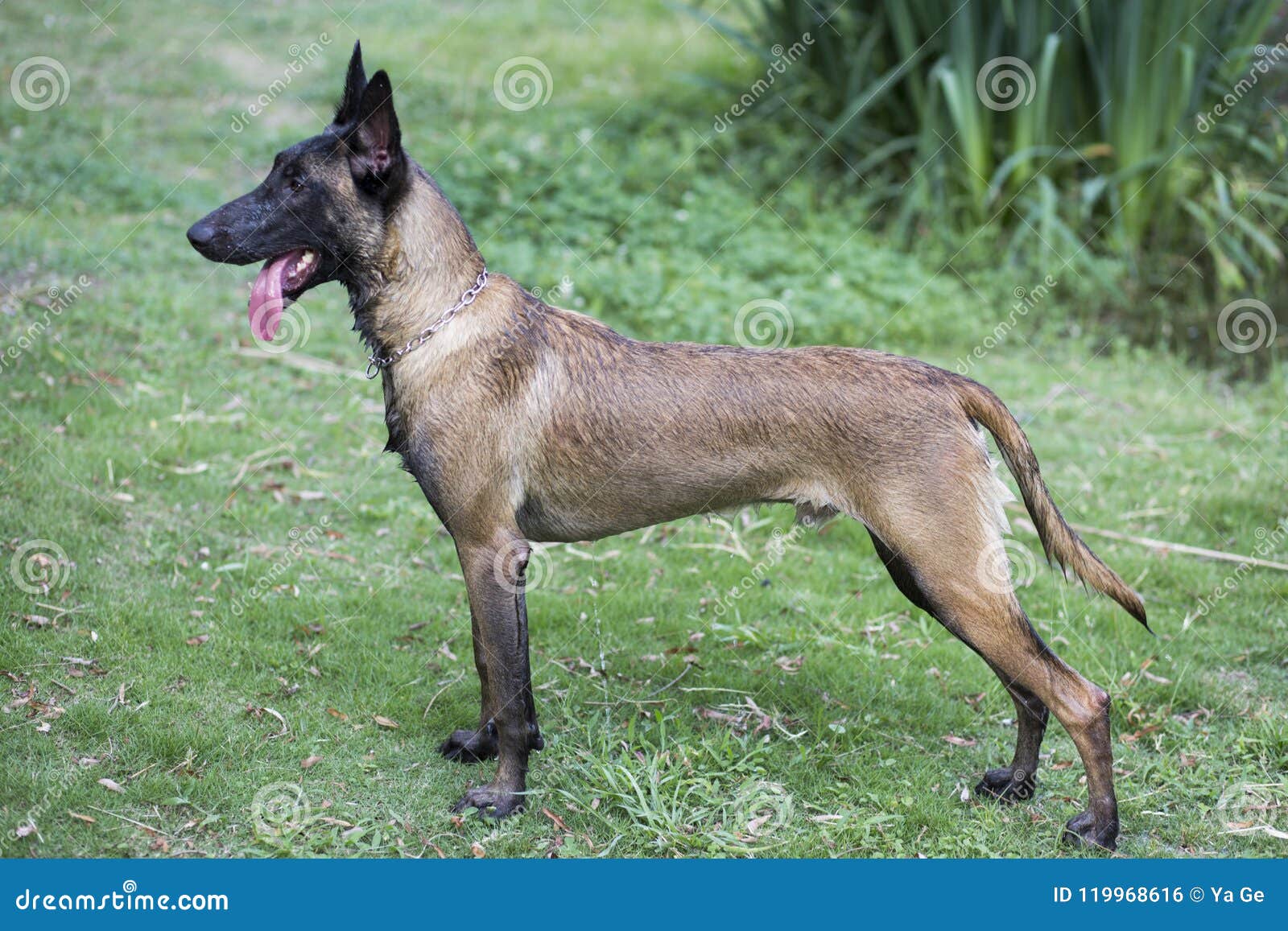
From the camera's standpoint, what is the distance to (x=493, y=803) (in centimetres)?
453

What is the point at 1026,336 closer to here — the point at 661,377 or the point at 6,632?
the point at 661,377

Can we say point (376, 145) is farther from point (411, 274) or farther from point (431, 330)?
point (431, 330)

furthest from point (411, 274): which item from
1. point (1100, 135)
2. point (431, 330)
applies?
point (1100, 135)

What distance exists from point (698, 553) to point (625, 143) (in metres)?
5.96

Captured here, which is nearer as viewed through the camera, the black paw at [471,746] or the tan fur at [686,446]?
the tan fur at [686,446]

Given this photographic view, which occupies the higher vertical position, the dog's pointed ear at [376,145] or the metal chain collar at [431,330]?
the dog's pointed ear at [376,145]

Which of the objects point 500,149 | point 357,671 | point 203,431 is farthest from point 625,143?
point 357,671

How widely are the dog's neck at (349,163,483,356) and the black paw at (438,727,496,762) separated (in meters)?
1.60

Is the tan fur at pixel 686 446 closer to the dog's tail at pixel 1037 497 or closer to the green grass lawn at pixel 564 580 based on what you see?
the dog's tail at pixel 1037 497

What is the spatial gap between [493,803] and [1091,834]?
2233 millimetres

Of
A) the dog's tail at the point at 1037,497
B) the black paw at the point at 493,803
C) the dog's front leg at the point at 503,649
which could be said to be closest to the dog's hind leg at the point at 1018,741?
the dog's tail at the point at 1037,497

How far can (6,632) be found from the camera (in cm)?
515

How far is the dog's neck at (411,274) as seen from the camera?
4324 mm

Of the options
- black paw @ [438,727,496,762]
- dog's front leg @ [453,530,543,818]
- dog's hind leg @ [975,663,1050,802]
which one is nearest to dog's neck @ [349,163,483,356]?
dog's front leg @ [453,530,543,818]
